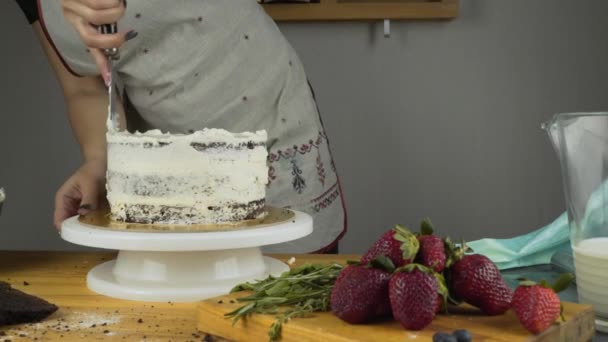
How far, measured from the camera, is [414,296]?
755mm

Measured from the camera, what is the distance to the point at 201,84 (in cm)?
163

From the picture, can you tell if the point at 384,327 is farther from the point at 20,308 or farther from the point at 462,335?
the point at 20,308

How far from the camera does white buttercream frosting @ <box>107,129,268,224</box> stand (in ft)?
3.71

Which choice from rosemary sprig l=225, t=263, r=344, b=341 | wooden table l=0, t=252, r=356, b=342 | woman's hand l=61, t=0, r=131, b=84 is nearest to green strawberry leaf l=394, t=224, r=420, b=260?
rosemary sprig l=225, t=263, r=344, b=341

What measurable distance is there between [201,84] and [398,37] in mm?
1027

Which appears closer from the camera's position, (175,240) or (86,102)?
(175,240)

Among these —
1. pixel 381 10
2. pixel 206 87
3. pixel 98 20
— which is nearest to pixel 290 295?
pixel 98 20

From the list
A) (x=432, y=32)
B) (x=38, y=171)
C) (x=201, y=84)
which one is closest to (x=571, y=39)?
(x=432, y=32)

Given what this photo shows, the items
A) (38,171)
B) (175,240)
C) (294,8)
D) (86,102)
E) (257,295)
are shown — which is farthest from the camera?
(38,171)

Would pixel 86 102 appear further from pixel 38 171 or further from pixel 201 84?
pixel 38 171

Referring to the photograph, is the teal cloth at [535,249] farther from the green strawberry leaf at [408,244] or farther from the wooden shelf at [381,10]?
the wooden shelf at [381,10]

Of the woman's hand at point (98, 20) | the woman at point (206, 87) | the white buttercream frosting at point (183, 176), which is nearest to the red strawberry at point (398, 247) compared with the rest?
the white buttercream frosting at point (183, 176)

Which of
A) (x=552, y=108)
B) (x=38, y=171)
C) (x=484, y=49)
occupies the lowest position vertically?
(x=38, y=171)

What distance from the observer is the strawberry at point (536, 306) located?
761 millimetres
